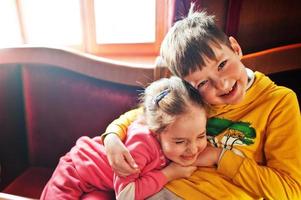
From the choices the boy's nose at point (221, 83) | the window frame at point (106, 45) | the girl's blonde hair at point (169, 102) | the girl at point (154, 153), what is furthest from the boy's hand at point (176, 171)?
the window frame at point (106, 45)

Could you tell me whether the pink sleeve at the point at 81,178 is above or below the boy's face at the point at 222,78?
below

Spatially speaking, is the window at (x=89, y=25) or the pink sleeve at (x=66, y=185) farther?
the window at (x=89, y=25)

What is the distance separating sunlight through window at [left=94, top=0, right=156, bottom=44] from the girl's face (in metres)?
1.09

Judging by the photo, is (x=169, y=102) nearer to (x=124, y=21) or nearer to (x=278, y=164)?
(x=278, y=164)

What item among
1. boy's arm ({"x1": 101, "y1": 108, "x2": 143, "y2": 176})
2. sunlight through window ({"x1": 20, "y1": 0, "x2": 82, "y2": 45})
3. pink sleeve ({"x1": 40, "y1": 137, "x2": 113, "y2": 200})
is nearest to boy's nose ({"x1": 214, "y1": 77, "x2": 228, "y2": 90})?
boy's arm ({"x1": 101, "y1": 108, "x2": 143, "y2": 176})

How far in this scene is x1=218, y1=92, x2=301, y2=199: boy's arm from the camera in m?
0.91

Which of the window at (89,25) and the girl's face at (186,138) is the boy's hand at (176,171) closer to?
the girl's face at (186,138)

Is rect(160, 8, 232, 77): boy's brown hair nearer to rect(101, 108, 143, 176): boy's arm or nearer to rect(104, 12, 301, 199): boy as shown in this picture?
rect(104, 12, 301, 199): boy

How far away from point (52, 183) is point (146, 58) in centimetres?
102

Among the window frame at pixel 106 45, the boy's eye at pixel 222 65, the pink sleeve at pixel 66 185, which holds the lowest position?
the pink sleeve at pixel 66 185

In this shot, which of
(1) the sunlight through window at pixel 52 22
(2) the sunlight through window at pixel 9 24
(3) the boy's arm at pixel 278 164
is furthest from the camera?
(1) the sunlight through window at pixel 52 22

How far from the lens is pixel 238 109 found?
39.6 inches

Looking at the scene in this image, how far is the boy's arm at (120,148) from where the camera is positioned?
951 millimetres

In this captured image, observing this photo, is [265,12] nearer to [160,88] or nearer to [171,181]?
[160,88]
